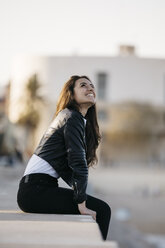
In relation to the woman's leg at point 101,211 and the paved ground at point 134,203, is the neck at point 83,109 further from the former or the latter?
the paved ground at point 134,203

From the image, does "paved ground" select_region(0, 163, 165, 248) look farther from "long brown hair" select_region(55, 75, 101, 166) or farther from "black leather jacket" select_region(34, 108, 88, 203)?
"black leather jacket" select_region(34, 108, 88, 203)

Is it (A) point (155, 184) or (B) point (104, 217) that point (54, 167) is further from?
(A) point (155, 184)

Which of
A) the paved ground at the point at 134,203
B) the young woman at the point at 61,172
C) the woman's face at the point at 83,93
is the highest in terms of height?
the woman's face at the point at 83,93

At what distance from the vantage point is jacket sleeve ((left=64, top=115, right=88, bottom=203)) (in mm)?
3785

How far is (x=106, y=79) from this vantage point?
4631cm

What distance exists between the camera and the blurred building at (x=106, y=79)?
45969 millimetres

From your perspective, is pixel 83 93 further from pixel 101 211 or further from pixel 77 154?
pixel 101 211

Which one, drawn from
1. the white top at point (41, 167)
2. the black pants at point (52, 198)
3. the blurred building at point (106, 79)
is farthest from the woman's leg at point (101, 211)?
the blurred building at point (106, 79)

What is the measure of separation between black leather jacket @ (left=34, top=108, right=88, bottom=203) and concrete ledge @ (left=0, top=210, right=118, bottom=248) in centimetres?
21

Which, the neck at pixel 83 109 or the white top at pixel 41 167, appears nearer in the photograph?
the white top at pixel 41 167

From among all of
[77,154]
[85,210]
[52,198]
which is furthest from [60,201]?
[77,154]

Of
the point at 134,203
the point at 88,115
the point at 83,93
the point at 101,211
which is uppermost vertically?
the point at 83,93

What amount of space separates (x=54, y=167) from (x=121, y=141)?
42699 millimetres

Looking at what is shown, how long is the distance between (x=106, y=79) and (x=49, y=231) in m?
43.1
